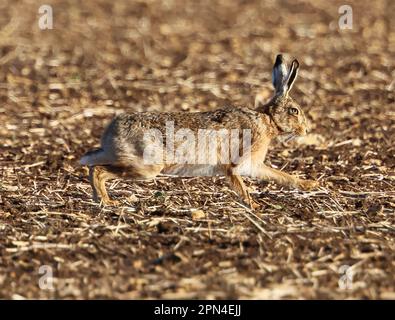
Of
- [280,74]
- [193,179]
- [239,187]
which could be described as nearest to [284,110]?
[280,74]

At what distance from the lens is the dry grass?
22.3ft

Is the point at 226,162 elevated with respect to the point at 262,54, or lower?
lower

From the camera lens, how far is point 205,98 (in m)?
12.8

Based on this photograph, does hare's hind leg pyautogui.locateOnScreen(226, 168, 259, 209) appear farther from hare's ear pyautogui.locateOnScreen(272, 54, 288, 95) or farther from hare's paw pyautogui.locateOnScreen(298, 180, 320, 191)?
hare's ear pyautogui.locateOnScreen(272, 54, 288, 95)

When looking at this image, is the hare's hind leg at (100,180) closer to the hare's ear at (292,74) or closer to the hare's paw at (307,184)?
the hare's paw at (307,184)

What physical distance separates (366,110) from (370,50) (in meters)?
3.60

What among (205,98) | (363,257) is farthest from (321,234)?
(205,98)

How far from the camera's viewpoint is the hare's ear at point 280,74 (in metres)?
8.92

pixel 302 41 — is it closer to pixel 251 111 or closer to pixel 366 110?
pixel 366 110

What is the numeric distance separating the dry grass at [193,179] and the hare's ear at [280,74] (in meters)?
1.04

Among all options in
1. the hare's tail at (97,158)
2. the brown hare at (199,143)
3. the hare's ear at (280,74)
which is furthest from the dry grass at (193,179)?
the hare's ear at (280,74)

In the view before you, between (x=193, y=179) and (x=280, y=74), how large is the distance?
1431 millimetres

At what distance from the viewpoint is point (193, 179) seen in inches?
369
